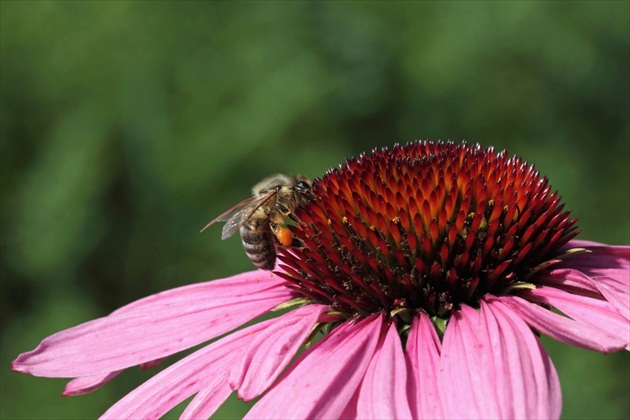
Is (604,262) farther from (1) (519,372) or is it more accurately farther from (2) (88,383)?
(2) (88,383)

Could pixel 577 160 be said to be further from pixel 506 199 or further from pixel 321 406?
pixel 321 406

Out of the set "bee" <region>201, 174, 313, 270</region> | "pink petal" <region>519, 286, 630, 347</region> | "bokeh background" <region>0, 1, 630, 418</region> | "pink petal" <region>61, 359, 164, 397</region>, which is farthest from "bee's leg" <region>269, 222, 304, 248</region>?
"bokeh background" <region>0, 1, 630, 418</region>

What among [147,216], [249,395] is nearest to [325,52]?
[147,216]

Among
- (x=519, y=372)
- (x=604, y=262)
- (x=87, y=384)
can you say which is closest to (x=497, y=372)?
(x=519, y=372)

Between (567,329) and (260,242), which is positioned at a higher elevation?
(260,242)

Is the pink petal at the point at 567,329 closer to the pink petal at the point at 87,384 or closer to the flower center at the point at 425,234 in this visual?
the flower center at the point at 425,234

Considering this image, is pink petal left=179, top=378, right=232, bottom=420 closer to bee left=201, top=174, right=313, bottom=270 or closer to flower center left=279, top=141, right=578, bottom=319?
flower center left=279, top=141, right=578, bottom=319
